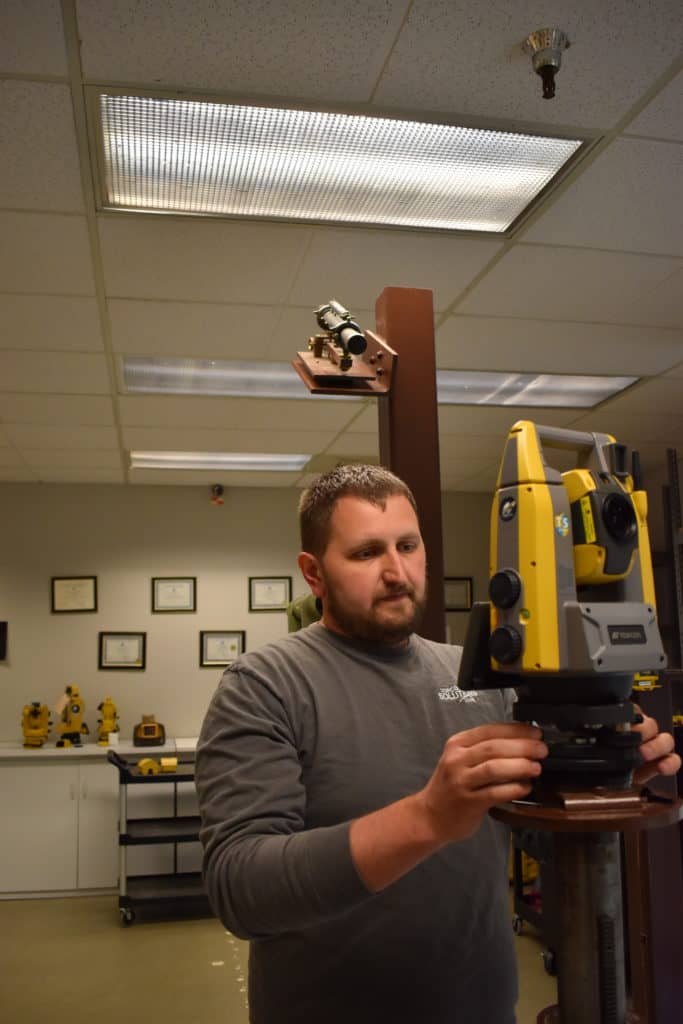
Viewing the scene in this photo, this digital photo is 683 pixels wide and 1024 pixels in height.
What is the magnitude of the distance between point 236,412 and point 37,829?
322 centimetres

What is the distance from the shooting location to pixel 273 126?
2176mm

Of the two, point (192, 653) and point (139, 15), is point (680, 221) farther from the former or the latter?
point (192, 653)

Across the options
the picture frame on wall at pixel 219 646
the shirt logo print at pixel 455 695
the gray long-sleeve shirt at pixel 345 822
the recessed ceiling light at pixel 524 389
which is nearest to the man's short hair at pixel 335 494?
the gray long-sleeve shirt at pixel 345 822

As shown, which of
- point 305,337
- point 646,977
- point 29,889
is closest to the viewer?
point 646,977

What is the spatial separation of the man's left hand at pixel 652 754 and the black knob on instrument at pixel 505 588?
0.20m

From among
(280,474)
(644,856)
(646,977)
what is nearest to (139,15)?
(644,856)

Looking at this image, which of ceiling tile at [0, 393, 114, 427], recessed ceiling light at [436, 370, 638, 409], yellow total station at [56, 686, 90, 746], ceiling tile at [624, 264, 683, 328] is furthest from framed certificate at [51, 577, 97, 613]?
ceiling tile at [624, 264, 683, 328]

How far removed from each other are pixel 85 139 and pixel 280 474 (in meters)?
4.25

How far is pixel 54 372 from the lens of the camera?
3939 millimetres

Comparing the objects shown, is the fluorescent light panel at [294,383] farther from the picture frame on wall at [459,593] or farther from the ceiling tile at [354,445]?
the picture frame on wall at [459,593]

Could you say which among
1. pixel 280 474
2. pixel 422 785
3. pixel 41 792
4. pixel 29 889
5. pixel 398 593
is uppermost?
pixel 280 474

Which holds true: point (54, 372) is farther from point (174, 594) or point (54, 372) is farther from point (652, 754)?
point (652, 754)

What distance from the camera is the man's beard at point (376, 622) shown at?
1.21m

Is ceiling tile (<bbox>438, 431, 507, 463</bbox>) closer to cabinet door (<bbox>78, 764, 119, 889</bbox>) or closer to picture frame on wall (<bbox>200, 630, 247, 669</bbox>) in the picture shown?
picture frame on wall (<bbox>200, 630, 247, 669</bbox>)
